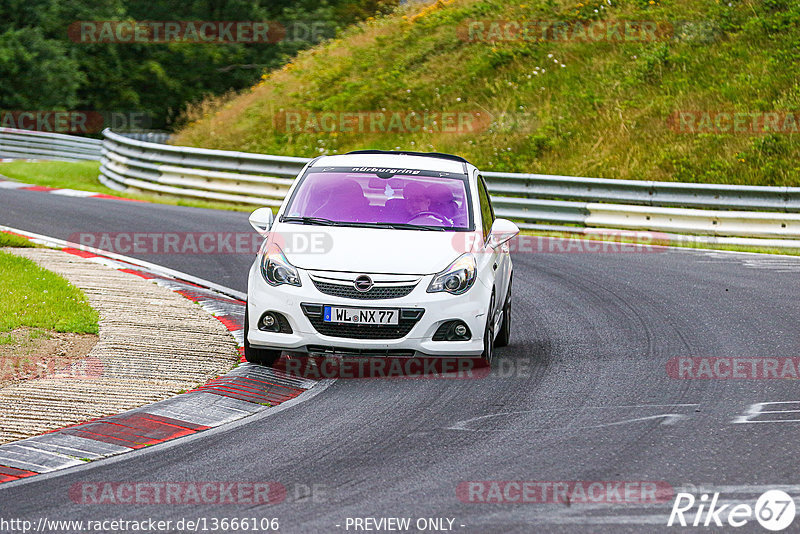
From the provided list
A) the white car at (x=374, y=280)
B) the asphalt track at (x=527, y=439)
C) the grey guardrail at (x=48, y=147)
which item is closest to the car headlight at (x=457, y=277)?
the white car at (x=374, y=280)

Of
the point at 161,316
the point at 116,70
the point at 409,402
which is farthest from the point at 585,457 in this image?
the point at 116,70

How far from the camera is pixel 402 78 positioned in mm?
28047

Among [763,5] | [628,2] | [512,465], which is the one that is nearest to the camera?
[512,465]

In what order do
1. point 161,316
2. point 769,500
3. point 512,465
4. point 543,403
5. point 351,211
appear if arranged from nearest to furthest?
point 769,500
point 512,465
point 543,403
point 351,211
point 161,316

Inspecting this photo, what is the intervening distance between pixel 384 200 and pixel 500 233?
1094 mm

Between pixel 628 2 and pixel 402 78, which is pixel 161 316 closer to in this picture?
pixel 402 78

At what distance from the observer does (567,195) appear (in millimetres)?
18922

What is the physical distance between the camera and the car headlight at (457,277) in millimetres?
8508

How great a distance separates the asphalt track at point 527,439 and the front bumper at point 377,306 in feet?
0.95

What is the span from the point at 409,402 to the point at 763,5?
2153 cm

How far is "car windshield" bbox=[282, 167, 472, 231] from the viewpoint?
928cm

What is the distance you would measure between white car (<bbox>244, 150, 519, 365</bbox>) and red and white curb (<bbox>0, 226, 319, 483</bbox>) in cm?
37

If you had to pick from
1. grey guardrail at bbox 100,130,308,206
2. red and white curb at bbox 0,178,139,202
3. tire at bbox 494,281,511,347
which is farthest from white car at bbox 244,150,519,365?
red and white curb at bbox 0,178,139,202

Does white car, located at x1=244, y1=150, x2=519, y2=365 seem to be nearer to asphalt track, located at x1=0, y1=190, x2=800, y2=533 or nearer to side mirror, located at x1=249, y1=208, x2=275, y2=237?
side mirror, located at x1=249, y1=208, x2=275, y2=237
